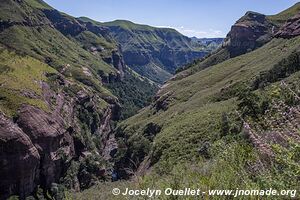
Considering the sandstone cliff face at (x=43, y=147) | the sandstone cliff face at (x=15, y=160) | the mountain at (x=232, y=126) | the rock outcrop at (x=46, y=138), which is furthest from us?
the rock outcrop at (x=46, y=138)

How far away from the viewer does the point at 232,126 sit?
2363 inches

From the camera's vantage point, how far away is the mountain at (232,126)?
8.59 metres

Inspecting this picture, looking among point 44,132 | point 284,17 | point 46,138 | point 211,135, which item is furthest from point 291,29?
point 46,138

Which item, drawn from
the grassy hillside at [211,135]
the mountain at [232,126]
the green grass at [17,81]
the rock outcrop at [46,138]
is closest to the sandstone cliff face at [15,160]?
the rock outcrop at [46,138]

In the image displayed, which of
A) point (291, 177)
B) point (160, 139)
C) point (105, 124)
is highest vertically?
point (291, 177)

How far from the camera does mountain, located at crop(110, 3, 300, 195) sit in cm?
859

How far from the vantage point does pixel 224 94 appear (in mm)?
104625

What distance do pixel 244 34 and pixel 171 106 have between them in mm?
→ 84096

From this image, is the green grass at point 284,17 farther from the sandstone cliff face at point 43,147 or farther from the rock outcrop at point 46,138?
the rock outcrop at point 46,138

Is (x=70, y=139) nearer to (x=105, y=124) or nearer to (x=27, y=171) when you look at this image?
(x=27, y=171)

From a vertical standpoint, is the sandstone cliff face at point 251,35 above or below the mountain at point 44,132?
above

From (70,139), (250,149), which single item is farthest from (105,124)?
(250,149)

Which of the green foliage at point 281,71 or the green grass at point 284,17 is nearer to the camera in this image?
the green foliage at point 281,71

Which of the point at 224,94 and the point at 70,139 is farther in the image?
the point at 70,139
